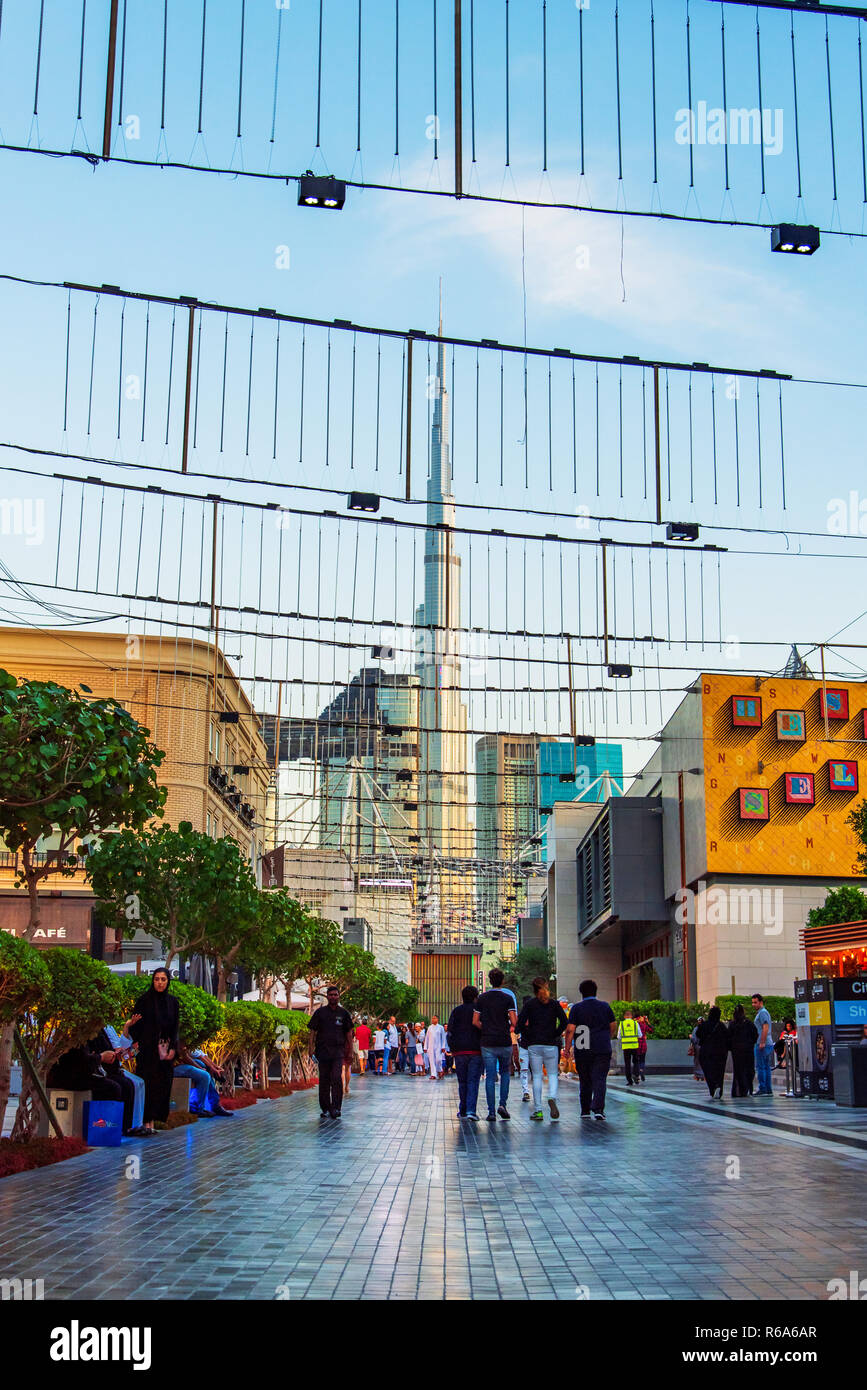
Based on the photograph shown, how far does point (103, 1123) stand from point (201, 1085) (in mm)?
5030

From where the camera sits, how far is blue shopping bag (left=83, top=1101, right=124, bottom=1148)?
1456 centimetres

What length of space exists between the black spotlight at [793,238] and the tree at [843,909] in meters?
22.9

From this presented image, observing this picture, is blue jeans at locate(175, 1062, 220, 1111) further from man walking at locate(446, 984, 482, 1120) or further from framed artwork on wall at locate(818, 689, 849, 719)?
framed artwork on wall at locate(818, 689, 849, 719)

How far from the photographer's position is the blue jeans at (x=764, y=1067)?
25.6 m

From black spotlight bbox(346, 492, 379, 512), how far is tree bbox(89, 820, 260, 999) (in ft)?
22.5

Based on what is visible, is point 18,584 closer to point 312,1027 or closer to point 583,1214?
point 312,1027

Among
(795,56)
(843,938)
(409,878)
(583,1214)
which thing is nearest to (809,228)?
(795,56)

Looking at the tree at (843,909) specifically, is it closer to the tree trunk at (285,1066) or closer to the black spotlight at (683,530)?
the tree trunk at (285,1066)

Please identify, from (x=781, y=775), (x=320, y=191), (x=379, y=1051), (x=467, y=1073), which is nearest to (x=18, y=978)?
(x=320, y=191)

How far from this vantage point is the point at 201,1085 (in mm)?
19578

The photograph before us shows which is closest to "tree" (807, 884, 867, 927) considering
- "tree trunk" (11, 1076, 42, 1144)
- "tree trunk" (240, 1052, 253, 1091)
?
"tree trunk" (240, 1052, 253, 1091)

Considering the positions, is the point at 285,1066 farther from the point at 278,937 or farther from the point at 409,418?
the point at 409,418
